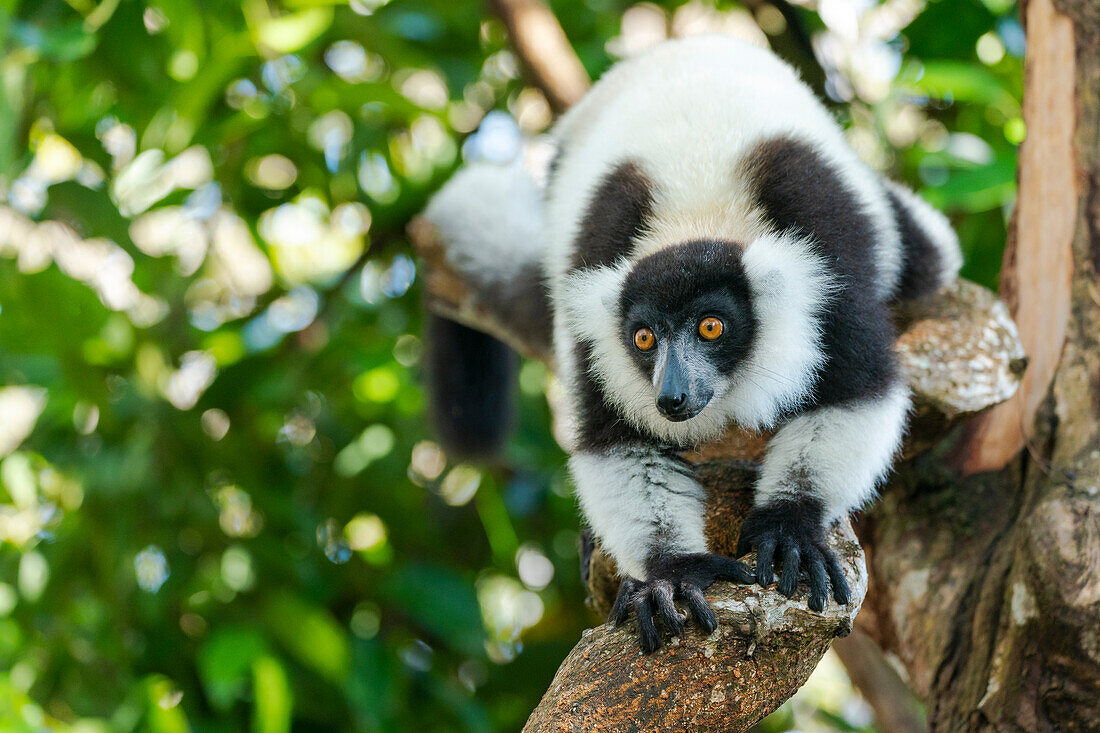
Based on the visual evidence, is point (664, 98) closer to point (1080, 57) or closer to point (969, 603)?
point (1080, 57)

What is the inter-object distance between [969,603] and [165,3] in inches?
124

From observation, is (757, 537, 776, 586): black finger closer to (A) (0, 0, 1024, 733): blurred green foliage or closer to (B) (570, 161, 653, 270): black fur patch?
(B) (570, 161, 653, 270): black fur patch

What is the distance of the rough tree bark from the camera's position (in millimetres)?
1917

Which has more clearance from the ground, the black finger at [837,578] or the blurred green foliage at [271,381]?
the black finger at [837,578]

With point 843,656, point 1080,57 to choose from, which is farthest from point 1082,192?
point 843,656

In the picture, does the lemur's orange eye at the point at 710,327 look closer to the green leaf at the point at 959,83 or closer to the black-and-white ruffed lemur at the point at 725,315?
the black-and-white ruffed lemur at the point at 725,315

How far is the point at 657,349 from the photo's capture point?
253cm

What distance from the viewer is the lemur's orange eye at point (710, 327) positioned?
2510 mm

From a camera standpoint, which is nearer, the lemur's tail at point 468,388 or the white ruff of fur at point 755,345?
the white ruff of fur at point 755,345

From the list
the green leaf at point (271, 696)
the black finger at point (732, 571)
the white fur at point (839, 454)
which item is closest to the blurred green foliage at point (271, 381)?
the green leaf at point (271, 696)

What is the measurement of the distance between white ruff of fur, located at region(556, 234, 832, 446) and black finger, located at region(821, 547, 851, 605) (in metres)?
0.56

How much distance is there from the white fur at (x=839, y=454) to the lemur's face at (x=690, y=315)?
26cm

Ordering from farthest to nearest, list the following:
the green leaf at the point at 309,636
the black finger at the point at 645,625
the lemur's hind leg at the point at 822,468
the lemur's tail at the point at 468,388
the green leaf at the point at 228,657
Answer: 1. the lemur's tail at the point at 468,388
2. the green leaf at the point at 309,636
3. the green leaf at the point at 228,657
4. the lemur's hind leg at the point at 822,468
5. the black finger at the point at 645,625

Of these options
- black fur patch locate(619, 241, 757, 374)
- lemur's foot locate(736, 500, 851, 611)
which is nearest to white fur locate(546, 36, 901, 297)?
black fur patch locate(619, 241, 757, 374)
